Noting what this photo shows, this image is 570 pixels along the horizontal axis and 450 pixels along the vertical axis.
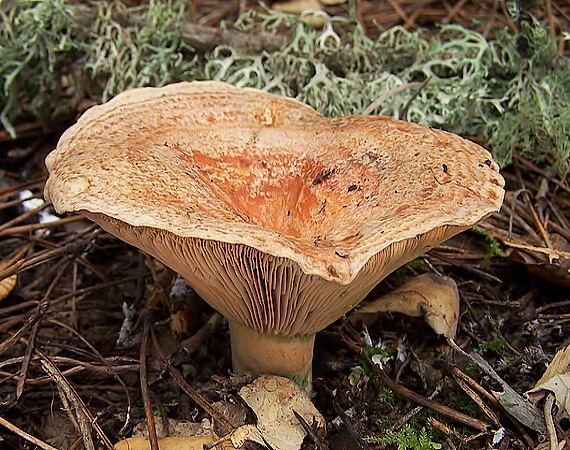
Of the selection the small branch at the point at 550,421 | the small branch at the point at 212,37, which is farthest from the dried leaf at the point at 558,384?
the small branch at the point at 212,37

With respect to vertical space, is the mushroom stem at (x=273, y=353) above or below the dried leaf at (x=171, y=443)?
above

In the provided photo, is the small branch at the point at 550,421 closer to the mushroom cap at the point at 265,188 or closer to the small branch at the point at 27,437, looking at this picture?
the mushroom cap at the point at 265,188

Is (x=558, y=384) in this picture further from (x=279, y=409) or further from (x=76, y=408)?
(x=76, y=408)

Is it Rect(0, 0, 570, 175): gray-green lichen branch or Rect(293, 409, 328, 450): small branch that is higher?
Rect(0, 0, 570, 175): gray-green lichen branch

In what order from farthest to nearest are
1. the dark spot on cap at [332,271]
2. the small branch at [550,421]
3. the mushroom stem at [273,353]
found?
the mushroom stem at [273,353]
the small branch at [550,421]
the dark spot on cap at [332,271]

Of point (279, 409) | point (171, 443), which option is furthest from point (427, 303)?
point (171, 443)

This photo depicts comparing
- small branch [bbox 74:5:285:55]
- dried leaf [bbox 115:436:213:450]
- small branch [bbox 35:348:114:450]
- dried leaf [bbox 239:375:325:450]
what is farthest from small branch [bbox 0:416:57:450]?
small branch [bbox 74:5:285:55]

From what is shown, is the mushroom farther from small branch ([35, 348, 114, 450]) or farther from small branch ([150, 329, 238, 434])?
small branch ([35, 348, 114, 450])
